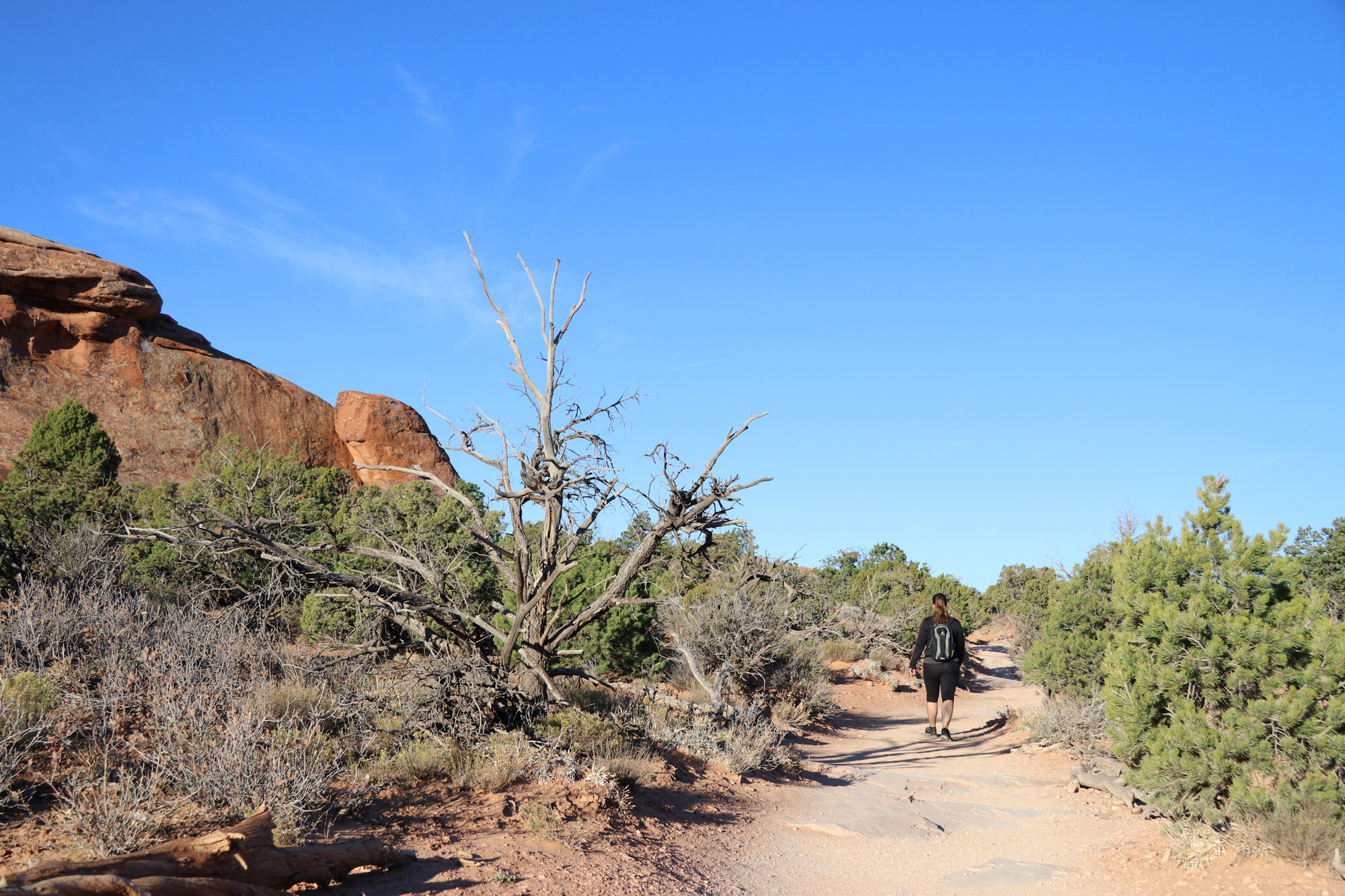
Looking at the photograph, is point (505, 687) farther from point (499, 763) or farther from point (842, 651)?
point (842, 651)

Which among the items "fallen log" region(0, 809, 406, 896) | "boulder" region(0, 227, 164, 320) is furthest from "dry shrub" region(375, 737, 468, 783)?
"boulder" region(0, 227, 164, 320)

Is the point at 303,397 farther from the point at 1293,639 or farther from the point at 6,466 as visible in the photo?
the point at 1293,639

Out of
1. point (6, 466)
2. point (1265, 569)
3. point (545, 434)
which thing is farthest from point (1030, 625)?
point (6, 466)

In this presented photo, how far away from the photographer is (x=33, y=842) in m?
4.11

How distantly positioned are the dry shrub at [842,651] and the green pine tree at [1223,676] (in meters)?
13.6

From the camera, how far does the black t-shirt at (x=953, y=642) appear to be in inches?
393

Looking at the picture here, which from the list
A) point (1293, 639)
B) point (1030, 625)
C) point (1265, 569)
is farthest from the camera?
point (1030, 625)

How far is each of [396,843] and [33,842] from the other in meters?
1.81

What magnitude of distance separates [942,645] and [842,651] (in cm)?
1036

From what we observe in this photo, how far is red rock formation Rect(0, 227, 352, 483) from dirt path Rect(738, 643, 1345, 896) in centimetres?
3314

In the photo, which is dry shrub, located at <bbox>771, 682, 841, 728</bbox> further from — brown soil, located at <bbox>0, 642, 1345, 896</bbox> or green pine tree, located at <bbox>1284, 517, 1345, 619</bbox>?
green pine tree, located at <bbox>1284, 517, 1345, 619</bbox>

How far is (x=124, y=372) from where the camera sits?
128 feet

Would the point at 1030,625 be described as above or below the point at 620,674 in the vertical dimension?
above

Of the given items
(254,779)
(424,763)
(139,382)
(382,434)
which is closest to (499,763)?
(424,763)
